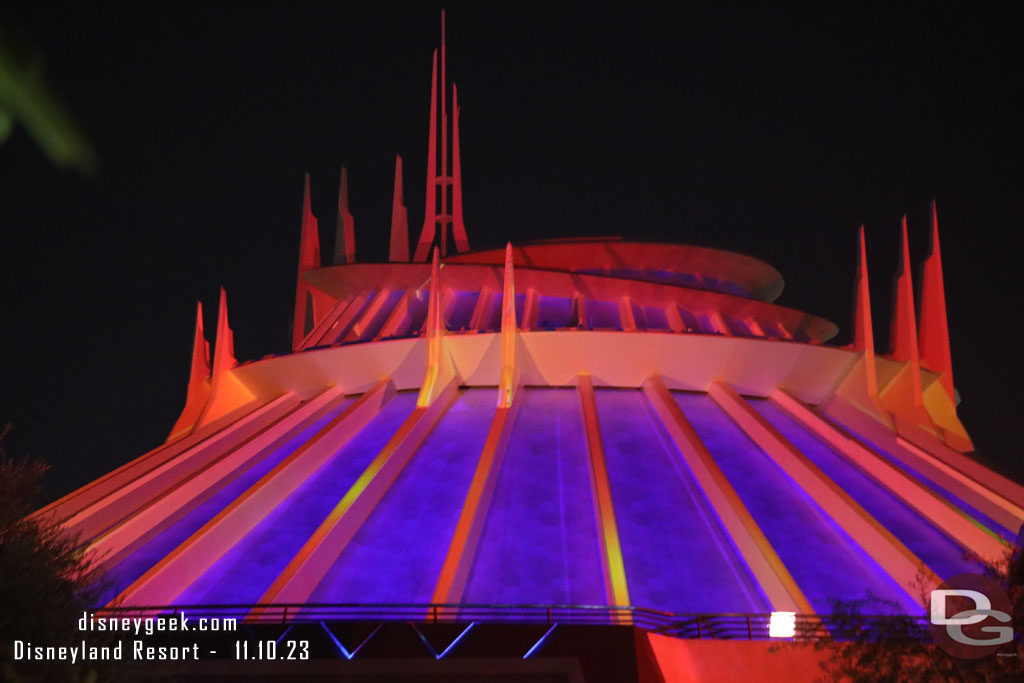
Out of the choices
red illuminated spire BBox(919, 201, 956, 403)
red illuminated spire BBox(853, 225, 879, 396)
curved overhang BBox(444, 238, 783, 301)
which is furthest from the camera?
red illuminated spire BBox(919, 201, 956, 403)

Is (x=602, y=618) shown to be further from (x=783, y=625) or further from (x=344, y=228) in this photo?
(x=344, y=228)

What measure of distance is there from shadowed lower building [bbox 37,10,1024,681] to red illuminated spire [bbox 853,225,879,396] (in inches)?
2.8

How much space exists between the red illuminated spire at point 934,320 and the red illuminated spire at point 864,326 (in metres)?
4.96

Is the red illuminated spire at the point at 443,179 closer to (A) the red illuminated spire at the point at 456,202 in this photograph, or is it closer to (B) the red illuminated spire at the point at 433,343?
(A) the red illuminated spire at the point at 456,202

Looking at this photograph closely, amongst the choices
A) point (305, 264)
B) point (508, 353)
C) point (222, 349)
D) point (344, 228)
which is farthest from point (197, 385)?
point (508, 353)

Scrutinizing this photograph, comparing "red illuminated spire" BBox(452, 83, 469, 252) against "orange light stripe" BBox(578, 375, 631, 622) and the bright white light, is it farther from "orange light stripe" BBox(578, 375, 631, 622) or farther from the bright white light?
the bright white light

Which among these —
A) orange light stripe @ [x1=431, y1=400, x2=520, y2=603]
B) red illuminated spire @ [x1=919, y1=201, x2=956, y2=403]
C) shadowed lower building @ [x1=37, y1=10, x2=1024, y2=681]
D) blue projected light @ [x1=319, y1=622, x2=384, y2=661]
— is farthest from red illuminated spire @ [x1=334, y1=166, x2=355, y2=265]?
blue projected light @ [x1=319, y1=622, x2=384, y2=661]

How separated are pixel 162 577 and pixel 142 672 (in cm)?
518

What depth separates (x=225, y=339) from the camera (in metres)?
21.7

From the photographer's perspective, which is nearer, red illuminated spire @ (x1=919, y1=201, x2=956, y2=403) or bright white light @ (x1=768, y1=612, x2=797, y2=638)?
bright white light @ (x1=768, y1=612, x2=797, y2=638)

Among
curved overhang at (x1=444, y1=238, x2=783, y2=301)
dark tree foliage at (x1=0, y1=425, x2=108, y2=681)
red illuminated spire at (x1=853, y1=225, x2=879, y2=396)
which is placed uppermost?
curved overhang at (x1=444, y1=238, x2=783, y2=301)

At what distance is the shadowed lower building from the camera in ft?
36.0

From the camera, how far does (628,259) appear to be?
22875 millimetres

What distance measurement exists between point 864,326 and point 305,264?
15.7 metres
